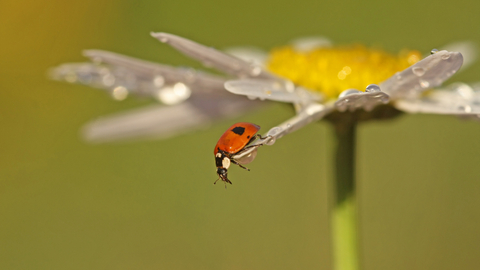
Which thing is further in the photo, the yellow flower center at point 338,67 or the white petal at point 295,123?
the yellow flower center at point 338,67

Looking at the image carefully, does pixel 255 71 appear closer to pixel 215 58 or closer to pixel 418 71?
pixel 215 58

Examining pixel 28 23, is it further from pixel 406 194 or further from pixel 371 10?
pixel 406 194

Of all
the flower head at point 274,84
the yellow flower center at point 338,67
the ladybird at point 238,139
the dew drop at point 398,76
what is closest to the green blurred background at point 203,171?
the flower head at point 274,84

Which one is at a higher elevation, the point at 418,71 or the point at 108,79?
the point at 108,79

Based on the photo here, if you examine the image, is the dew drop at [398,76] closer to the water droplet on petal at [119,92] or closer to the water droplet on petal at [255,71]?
the water droplet on petal at [255,71]

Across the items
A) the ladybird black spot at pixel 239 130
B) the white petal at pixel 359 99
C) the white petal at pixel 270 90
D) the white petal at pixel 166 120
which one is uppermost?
the white petal at pixel 166 120

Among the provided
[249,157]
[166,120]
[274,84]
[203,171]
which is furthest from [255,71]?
[203,171]

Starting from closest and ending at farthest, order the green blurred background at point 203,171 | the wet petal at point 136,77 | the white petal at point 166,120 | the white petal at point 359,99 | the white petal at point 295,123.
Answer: the white petal at point 295,123 → the white petal at point 359,99 → the wet petal at point 136,77 → the white petal at point 166,120 → the green blurred background at point 203,171
